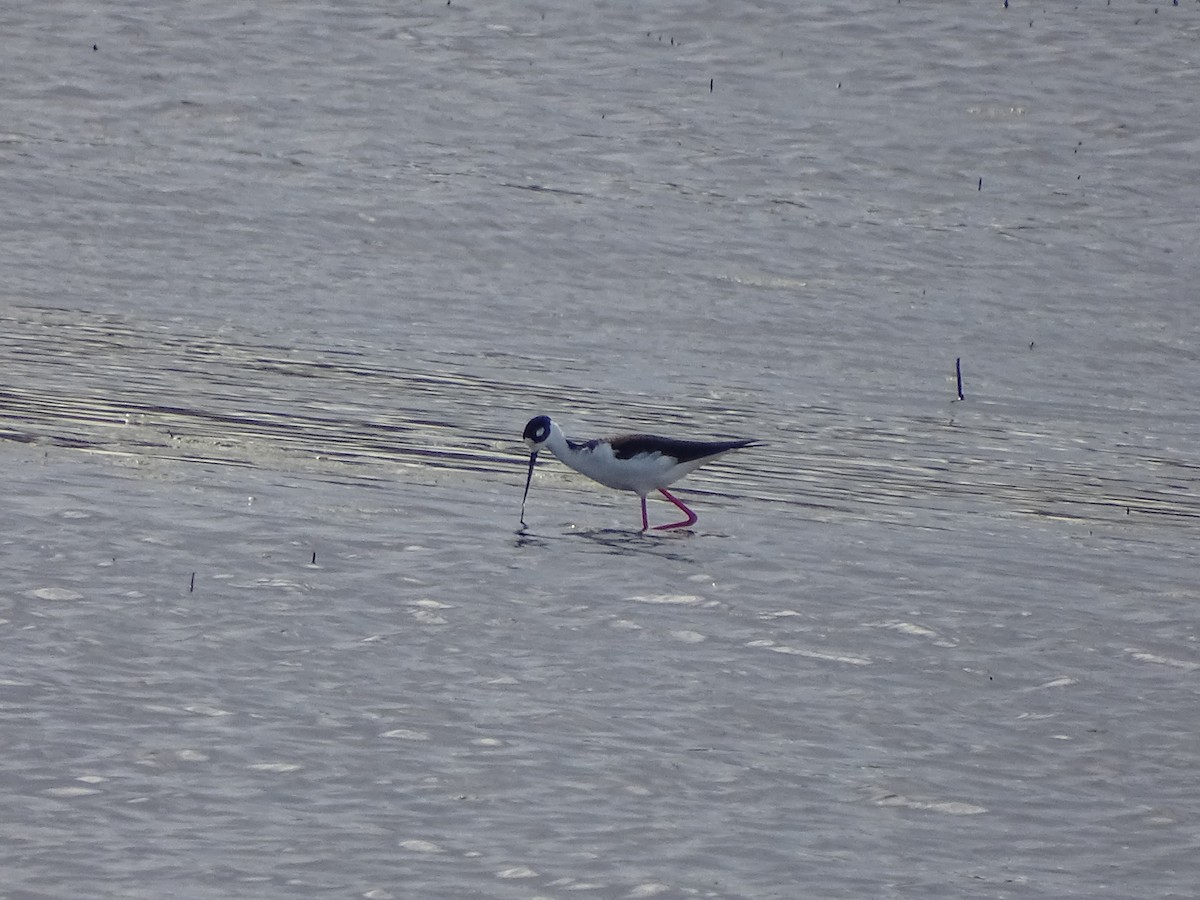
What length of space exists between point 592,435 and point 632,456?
163 cm

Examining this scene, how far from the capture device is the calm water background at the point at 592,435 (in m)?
8.06

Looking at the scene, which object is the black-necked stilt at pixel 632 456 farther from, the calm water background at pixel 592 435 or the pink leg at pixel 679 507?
the calm water background at pixel 592 435

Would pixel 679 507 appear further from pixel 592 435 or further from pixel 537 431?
pixel 592 435

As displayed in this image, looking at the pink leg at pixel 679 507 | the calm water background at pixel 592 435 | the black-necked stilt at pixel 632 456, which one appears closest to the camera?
the calm water background at pixel 592 435

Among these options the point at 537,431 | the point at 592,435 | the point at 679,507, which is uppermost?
the point at 537,431

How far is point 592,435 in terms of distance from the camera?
15391mm

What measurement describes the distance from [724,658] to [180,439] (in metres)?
5.51

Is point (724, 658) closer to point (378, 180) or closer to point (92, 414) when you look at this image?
point (92, 414)

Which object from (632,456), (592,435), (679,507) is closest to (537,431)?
(632,456)

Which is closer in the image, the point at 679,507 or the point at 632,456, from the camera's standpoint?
the point at 632,456

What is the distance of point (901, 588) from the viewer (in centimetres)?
1165

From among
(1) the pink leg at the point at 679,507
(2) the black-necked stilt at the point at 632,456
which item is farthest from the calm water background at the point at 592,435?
(2) the black-necked stilt at the point at 632,456

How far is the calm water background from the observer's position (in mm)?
8062

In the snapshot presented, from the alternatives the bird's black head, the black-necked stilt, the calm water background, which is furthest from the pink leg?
the bird's black head
